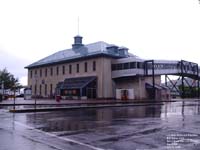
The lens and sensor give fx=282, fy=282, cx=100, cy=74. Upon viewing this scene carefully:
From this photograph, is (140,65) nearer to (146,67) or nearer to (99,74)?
(146,67)

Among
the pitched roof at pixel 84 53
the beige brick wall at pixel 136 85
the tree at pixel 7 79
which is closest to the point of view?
the beige brick wall at pixel 136 85

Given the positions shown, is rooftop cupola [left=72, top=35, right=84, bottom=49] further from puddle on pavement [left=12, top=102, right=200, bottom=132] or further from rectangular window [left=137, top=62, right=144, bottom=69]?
puddle on pavement [left=12, top=102, right=200, bottom=132]

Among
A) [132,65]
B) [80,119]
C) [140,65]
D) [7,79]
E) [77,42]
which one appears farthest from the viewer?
[7,79]

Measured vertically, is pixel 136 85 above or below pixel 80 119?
above

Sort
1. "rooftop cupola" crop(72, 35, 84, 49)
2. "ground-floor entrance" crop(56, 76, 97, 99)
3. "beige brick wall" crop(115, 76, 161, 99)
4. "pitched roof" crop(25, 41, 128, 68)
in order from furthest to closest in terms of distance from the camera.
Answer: "rooftop cupola" crop(72, 35, 84, 49)
"pitched roof" crop(25, 41, 128, 68)
"ground-floor entrance" crop(56, 76, 97, 99)
"beige brick wall" crop(115, 76, 161, 99)

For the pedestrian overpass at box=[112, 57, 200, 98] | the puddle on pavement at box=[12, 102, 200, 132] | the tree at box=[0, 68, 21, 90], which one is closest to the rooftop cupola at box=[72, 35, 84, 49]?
the pedestrian overpass at box=[112, 57, 200, 98]

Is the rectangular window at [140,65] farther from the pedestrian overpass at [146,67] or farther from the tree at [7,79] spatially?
the tree at [7,79]

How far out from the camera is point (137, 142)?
8.39 meters

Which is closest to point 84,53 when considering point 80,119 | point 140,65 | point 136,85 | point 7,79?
point 140,65

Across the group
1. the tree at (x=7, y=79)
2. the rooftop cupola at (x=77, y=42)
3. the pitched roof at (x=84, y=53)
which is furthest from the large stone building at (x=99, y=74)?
the tree at (x=7, y=79)

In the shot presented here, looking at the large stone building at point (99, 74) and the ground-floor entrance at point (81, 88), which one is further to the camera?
the ground-floor entrance at point (81, 88)

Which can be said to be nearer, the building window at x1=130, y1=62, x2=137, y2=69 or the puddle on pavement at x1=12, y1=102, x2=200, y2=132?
the puddle on pavement at x1=12, y1=102, x2=200, y2=132

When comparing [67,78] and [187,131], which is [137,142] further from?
[67,78]

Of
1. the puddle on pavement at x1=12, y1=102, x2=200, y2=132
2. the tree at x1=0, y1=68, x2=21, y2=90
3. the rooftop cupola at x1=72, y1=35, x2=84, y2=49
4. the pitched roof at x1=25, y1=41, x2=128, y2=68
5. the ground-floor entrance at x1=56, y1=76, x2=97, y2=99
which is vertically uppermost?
the rooftop cupola at x1=72, y1=35, x2=84, y2=49
